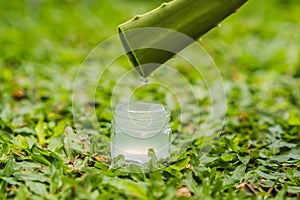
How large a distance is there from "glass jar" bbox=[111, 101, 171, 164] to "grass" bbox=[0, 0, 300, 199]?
85mm

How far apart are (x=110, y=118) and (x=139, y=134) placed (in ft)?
1.68

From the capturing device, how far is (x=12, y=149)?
5.39ft

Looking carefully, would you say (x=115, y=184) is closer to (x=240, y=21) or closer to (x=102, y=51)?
(x=102, y=51)

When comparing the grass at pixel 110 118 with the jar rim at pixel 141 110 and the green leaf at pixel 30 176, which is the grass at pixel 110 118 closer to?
the green leaf at pixel 30 176

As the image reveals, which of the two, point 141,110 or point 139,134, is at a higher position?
point 141,110

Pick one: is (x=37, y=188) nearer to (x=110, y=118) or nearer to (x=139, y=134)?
(x=139, y=134)

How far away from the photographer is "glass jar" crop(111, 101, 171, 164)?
1503mm

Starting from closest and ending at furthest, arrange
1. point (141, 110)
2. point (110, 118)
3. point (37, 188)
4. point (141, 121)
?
1. point (37, 188)
2. point (141, 121)
3. point (141, 110)
4. point (110, 118)

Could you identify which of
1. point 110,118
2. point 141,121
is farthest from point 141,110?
point 110,118

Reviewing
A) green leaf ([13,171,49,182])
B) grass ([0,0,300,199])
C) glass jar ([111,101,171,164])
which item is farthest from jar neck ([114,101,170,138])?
green leaf ([13,171,49,182])

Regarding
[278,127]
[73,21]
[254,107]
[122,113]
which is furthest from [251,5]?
[122,113]

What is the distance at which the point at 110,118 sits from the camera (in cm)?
201

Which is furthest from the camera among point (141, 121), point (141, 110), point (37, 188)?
point (141, 110)

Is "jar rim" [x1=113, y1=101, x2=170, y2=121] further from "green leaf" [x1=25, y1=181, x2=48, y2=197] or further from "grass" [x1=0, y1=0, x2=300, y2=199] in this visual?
"green leaf" [x1=25, y1=181, x2=48, y2=197]
